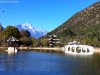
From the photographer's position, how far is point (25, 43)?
14200 cm

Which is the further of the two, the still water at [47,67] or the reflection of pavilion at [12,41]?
the reflection of pavilion at [12,41]

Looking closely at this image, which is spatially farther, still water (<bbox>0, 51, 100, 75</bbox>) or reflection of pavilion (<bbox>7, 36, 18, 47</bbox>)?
reflection of pavilion (<bbox>7, 36, 18, 47</bbox>)

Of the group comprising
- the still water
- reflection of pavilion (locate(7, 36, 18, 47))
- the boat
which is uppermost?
reflection of pavilion (locate(7, 36, 18, 47))

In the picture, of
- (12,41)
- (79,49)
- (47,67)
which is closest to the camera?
(47,67)

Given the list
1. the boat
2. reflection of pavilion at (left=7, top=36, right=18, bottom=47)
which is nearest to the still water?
the boat

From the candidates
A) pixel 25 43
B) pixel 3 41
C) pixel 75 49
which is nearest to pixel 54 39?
pixel 25 43

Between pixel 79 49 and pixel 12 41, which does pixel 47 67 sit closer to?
pixel 79 49

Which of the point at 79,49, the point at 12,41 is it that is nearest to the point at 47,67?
the point at 79,49

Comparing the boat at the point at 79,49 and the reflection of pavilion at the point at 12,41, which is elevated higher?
the reflection of pavilion at the point at 12,41

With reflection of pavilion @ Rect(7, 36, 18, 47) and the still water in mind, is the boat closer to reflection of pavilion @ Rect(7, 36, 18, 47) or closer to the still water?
reflection of pavilion @ Rect(7, 36, 18, 47)

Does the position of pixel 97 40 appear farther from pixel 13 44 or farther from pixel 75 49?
pixel 13 44

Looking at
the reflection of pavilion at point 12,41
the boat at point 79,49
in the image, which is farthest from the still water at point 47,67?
the reflection of pavilion at point 12,41

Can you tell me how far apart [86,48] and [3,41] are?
39737mm

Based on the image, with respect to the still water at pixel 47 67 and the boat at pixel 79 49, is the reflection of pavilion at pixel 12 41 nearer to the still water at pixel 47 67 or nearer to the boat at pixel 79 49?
the boat at pixel 79 49
